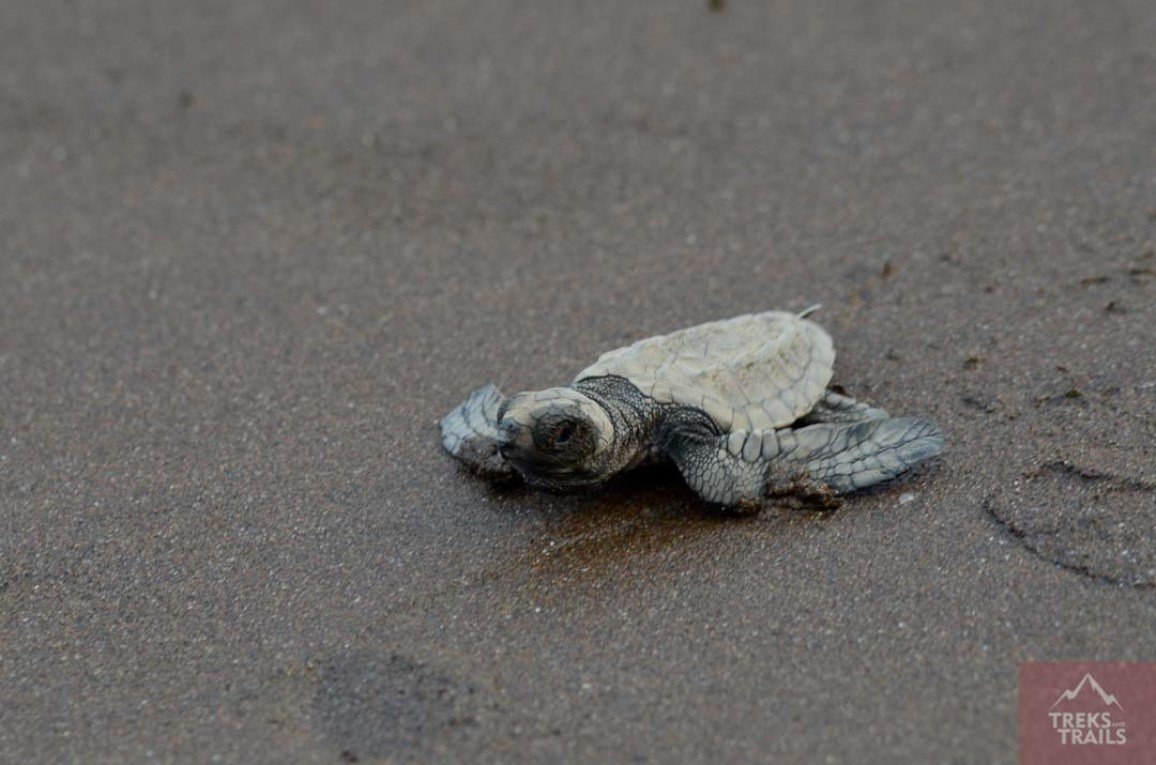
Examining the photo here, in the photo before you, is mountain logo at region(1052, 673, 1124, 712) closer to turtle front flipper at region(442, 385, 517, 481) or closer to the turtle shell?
the turtle shell

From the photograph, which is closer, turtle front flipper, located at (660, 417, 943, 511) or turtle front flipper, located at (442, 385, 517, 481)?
turtle front flipper, located at (660, 417, 943, 511)

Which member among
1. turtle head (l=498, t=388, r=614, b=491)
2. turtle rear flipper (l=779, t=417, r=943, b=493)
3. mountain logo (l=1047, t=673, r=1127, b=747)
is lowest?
mountain logo (l=1047, t=673, r=1127, b=747)

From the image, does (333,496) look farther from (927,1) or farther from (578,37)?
(927,1)

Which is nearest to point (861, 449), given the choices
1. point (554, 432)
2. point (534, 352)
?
point (554, 432)

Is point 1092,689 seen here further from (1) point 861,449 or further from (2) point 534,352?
(2) point 534,352

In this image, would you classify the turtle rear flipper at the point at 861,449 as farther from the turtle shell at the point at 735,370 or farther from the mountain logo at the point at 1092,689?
the mountain logo at the point at 1092,689

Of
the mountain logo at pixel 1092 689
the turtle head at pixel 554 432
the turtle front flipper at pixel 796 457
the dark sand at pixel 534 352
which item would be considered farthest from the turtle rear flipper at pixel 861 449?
the mountain logo at pixel 1092 689

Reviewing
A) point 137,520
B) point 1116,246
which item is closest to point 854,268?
point 1116,246

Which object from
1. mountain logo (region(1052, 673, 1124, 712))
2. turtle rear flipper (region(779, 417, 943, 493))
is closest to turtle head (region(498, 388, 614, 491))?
turtle rear flipper (region(779, 417, 943, 493))
